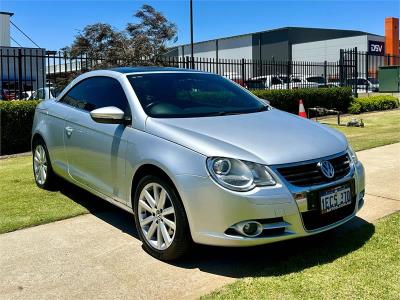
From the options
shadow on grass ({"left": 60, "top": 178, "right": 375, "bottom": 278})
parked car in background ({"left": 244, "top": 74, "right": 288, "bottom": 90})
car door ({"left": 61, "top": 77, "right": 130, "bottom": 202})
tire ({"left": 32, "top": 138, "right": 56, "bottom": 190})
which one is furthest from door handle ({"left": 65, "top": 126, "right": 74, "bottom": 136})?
parked car in background ({"left": 244, "top": 74, "right": 288, "bottom": 90})

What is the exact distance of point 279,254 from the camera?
13.2ft

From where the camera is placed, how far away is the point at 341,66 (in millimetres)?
20766

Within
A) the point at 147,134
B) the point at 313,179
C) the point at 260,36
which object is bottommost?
the point at 313,179

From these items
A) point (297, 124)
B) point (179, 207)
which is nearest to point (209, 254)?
point (179, 207)

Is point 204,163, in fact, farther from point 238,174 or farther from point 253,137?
point 253,137

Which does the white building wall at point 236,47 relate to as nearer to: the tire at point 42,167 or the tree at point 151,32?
the tree at point 151,32

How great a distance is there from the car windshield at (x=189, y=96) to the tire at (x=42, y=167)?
1942mm

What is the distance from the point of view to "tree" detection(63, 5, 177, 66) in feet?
84.7

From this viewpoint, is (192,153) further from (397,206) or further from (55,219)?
(397,206)

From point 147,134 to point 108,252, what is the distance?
1096mm

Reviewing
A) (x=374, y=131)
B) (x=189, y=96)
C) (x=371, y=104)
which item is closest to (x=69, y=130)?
(x=189, y=96)

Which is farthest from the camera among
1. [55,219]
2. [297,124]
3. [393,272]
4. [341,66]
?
[341,66]

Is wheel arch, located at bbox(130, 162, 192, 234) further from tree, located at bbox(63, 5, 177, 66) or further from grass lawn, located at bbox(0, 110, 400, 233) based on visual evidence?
tree, located at bbox(63, 5, 177, 66)

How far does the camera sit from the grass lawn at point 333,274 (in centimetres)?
326
